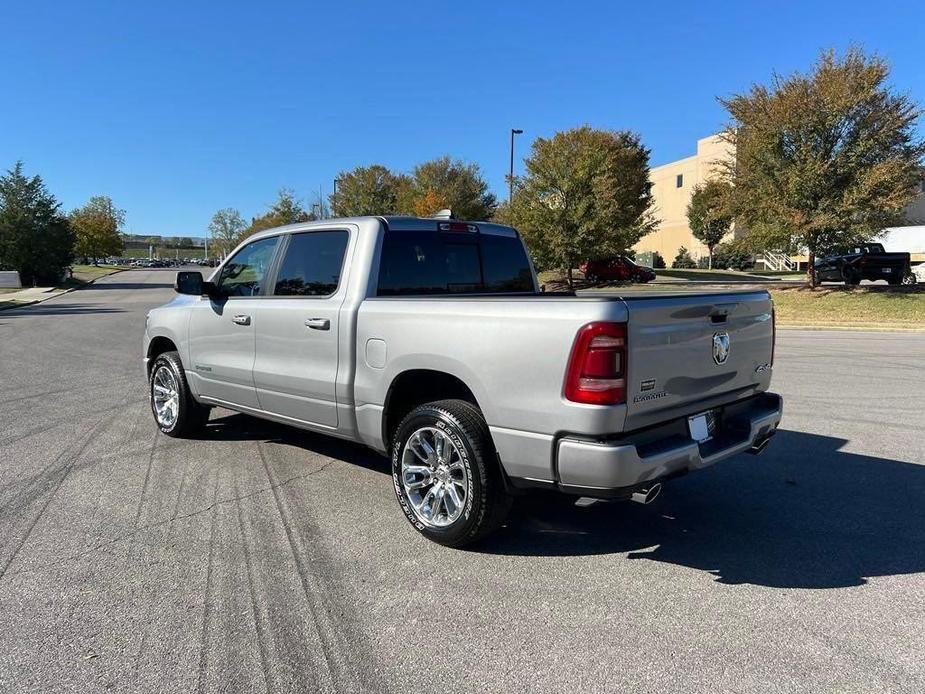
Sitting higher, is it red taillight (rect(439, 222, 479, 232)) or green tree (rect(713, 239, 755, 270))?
green tree (rect(713, 239, 755, 270))

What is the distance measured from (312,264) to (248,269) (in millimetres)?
890

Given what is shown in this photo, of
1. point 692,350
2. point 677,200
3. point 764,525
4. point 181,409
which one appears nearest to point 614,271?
point 181,409

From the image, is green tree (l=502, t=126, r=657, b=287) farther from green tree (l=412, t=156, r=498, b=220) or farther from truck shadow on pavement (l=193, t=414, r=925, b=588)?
truck shadow on pavement (l=193, t=414, r=925, b=588)

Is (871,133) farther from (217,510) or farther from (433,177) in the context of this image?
(433,177)

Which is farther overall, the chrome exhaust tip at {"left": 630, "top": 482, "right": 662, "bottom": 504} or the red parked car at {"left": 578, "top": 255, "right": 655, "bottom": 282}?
the red parked car at {"left": 578, "top": 255, "right": 655, "bottom": 282}

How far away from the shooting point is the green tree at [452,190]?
133 ft

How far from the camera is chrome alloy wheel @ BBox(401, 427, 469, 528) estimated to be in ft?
12.2

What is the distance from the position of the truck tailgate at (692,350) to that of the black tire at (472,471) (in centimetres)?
80

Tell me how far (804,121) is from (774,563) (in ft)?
61.4

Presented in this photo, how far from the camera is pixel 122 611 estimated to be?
123 inches

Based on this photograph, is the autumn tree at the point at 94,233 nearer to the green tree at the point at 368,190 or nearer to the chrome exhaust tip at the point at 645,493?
the green tree at the point at 368,190

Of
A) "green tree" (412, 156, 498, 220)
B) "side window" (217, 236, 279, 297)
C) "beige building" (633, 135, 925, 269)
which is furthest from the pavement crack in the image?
"beige building" (633, 135, 925, 269)

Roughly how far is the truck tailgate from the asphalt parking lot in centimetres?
92

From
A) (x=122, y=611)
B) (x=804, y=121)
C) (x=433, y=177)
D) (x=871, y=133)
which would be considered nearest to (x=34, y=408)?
(x=122, y=611)
